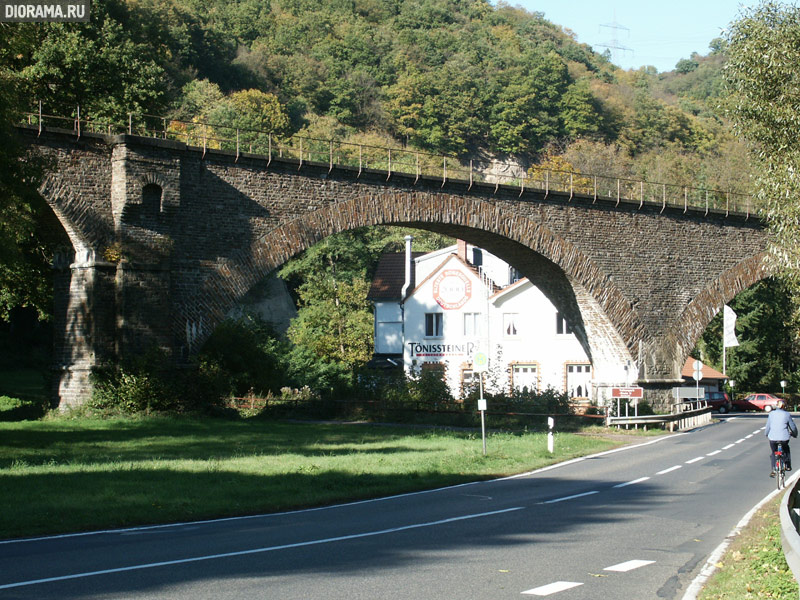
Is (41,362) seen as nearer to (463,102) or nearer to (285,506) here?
(285,506)

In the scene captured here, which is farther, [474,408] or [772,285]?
[772,285]

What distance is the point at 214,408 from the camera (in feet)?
103

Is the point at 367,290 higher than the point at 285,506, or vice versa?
the point at 367,290

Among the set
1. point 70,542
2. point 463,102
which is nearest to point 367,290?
point 463,102

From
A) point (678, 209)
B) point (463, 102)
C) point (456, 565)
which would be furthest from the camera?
point (463, 102)

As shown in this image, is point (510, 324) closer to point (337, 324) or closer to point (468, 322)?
point (468, 322)

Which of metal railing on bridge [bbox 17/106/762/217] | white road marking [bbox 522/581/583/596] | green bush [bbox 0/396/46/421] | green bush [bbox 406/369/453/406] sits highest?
metal railing on bridge [bbox 17/106/762/217]

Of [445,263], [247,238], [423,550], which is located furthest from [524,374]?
[423,550]

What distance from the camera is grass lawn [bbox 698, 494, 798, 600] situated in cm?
838

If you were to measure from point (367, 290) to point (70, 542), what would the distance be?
192ft

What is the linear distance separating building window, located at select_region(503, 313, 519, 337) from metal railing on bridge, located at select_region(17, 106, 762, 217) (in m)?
8.02

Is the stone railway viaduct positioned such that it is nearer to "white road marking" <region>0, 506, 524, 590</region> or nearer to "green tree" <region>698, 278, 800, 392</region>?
"white road marking" <region>0, 506, 524, 590</region>

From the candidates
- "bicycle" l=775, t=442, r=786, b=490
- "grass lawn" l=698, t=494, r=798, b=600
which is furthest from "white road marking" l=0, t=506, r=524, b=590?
"bicycle" l=775, t=442, r=786, b=490

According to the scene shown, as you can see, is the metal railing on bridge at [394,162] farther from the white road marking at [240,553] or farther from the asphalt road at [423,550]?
the white road marking at [240,553]
